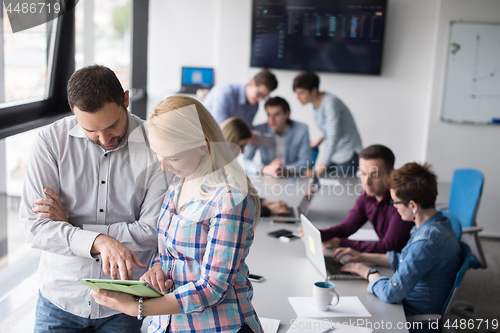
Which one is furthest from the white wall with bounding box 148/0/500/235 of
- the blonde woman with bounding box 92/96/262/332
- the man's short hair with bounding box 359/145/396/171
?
the blonde woman with bounding box 92/96/262/332

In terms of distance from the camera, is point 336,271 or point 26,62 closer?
point 336,271

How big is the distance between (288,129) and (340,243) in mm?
1805

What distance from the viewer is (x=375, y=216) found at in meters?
2.60

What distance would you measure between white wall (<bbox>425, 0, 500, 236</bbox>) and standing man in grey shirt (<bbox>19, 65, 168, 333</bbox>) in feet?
13.5

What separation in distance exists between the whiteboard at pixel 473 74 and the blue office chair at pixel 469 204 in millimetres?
1653

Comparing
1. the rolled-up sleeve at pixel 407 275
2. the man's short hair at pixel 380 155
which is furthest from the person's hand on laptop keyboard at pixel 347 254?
the man's short hair at pixel 380 155

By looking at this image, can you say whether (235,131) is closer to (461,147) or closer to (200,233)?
(200,233)

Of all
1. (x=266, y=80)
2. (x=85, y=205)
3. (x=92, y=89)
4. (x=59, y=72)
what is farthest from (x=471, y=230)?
(x=59, y=72)

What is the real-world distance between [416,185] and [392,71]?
132 inches

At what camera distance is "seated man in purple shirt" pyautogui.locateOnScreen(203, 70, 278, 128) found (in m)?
3.83

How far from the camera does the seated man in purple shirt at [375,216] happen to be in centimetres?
238

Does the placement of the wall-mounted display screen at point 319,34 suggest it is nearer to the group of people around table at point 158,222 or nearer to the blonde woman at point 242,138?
the blonde woman at point 242,138

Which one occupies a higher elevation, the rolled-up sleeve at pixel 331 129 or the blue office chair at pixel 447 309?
the rolled-up sleeve at pixel 331 129

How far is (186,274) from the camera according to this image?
1.25 m
